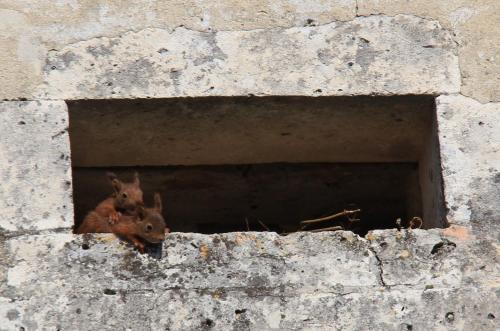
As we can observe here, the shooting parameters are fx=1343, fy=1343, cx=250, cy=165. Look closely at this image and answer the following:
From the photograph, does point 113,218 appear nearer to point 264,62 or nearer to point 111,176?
point 111,176

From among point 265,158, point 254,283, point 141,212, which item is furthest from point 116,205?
point 254,283

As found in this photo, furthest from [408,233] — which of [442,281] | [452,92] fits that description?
[452,92]

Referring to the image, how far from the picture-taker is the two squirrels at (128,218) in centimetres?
588

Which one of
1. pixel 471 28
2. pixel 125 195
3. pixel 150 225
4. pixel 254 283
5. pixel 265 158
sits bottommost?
pixel 254 283

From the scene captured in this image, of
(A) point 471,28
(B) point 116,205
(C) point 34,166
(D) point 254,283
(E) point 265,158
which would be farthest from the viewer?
(E) point 265,158

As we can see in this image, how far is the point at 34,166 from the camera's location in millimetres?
5895

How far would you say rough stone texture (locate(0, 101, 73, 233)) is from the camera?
19.1 feet

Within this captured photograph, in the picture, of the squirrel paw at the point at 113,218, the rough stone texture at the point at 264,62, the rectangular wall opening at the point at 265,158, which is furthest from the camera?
the squirrel paw at the point at 113,218

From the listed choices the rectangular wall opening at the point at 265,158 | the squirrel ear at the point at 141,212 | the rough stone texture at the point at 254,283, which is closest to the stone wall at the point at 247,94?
the rough stone texture at the point at 254,283

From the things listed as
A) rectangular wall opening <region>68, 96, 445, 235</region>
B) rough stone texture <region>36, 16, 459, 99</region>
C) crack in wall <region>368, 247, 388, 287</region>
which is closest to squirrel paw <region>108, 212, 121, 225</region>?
rectangular wall opening <region>68, 96, 445, 235</region>

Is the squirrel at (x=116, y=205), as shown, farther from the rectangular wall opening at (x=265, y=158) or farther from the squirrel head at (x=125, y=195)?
the rectangular wall opening at (x=265, y=158)

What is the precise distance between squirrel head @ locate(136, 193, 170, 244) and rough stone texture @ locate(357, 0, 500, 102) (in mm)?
1326

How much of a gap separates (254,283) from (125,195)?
1.02 meters

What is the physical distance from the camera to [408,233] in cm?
589
